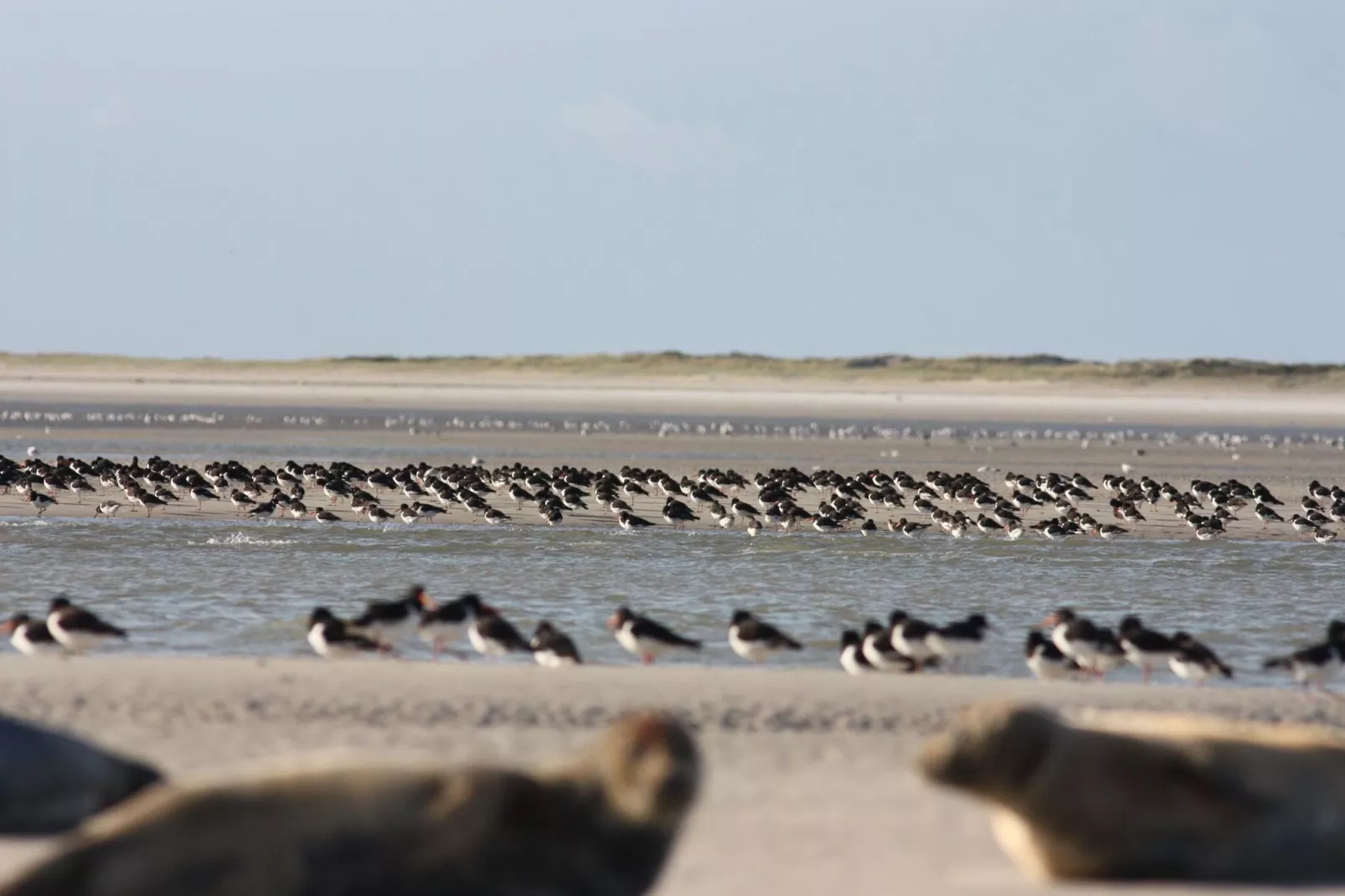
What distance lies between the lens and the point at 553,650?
14227mm

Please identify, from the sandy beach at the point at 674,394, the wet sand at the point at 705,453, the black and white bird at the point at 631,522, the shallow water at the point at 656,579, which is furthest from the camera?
the sandy beach at the point at 674,394

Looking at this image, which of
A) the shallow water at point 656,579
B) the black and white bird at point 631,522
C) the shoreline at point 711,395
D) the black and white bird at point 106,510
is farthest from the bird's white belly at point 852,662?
the shoreline at point 711,395

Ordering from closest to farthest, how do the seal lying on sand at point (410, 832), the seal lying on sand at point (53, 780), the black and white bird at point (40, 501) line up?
the seal lying on sand at point (410, 832), the seal lying on sand at point (53, 780), the black and white bird at point (40, 501)

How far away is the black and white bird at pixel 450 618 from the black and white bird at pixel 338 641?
1.71 feet

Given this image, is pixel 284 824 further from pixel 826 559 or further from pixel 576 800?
pixel 826 559

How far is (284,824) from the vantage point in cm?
646

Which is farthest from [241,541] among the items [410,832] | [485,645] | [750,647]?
[410,832]

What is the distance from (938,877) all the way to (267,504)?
20.3m

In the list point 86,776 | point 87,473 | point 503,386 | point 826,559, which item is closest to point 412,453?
point 87,473

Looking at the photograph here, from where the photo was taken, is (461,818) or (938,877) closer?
(461,818)

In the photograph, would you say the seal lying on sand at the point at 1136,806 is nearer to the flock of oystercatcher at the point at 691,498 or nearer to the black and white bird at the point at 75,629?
the black and white bird at the point at 75,629

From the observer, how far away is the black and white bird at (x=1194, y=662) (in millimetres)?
14320

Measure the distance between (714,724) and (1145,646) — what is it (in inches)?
161

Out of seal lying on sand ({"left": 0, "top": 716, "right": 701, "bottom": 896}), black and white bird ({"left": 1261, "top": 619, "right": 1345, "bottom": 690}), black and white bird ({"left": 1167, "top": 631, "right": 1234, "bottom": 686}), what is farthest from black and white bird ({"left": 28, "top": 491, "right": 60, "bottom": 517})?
seal lying on sand ({"left": 0, "top": 716, "right": 701, "bottom": 896})
